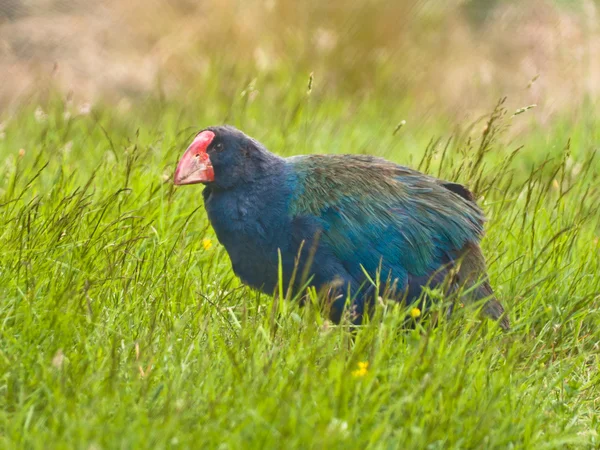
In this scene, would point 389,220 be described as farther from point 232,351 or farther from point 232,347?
point 232,351

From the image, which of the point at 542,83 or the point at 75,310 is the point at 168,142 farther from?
the point at 542,83

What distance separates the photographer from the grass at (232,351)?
7.33 ft

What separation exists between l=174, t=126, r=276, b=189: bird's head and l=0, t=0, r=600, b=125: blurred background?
115 inches

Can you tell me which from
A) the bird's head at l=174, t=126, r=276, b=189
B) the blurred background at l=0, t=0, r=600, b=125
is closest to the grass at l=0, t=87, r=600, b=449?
the bird's head at l=174, t=126, r=276, b=189

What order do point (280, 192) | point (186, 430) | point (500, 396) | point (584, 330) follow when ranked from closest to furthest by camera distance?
point (186, 430)
point (500, 396)
point (280, 192)
point (584, 330)

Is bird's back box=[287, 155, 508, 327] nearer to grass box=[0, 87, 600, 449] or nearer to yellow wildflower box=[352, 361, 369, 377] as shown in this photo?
grass box=[0, 87, 600, 449]

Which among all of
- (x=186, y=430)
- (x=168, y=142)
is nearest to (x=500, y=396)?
(x=186, y=430)

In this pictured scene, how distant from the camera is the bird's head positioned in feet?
10.0

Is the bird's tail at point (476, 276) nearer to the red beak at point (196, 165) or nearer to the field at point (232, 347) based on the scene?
the field at point (232, 347)

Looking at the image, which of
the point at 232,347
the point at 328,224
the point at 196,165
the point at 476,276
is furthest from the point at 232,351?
the point at 476,276

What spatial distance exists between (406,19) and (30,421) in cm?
501

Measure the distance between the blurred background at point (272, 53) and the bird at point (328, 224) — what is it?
9.66ft

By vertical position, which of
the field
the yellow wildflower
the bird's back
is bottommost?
the field

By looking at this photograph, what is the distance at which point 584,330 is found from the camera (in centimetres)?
335
